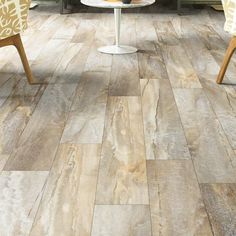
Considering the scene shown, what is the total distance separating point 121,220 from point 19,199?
1.17 ft

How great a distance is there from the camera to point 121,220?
1.29 m

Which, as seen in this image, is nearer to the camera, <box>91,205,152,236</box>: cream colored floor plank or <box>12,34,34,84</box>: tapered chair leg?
<box>91,205,152,236</box>: cream colored floor plank

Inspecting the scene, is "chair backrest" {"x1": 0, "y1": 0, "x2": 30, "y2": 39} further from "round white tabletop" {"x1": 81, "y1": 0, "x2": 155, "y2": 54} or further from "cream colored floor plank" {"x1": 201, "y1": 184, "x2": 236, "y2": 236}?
"cream colored floor plank" {"x1": 201, "y1": 184, "x2": 236, "y2": 236}

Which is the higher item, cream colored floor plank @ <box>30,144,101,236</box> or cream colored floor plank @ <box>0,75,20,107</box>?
cream colored floor plank @ <box>30,144,101,236</box>

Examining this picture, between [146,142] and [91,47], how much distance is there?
1677 millimetres

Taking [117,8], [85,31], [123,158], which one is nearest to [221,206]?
[123,158]

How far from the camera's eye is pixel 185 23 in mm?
4227

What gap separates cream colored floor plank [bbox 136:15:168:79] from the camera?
2699mm

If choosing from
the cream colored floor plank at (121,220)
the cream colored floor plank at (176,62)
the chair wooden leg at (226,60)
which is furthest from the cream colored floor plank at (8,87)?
the chair wooden leg at (226,60)

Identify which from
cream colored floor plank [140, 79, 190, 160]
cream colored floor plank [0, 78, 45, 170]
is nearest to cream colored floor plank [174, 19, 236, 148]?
cream colored floor plank [140, 79, 190, 160]

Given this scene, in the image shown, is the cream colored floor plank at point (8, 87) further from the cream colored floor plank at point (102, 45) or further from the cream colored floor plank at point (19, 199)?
the cream colored floor plank at point (19, 199)

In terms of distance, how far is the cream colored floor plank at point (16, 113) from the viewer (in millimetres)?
1766

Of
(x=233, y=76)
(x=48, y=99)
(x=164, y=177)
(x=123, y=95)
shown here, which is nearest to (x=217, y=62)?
(x=233, y=76)

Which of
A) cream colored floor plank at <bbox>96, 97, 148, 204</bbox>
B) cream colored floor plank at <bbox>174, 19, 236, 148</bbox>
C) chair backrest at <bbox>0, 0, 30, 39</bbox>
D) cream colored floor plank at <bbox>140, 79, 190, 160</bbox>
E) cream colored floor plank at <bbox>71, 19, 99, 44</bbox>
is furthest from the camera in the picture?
cream colored floor plank at <bbox>71, 19, 99, 44</bbox>
